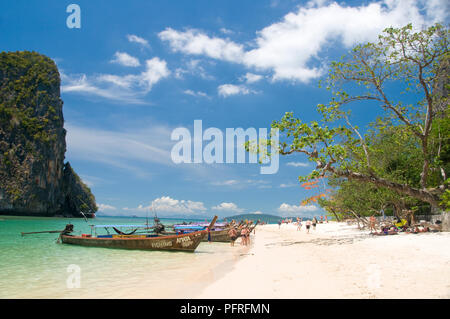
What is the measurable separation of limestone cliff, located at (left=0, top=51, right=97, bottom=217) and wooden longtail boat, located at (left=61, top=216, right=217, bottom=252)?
185ft

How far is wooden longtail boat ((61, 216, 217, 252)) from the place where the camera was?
15.3 m

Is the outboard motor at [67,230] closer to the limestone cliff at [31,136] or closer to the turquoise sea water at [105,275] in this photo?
the turquoise sea water at [105,275]

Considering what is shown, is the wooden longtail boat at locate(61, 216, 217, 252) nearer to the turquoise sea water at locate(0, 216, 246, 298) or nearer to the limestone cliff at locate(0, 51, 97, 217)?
the turquoise sea water at locate(0, 216, 246, 298)

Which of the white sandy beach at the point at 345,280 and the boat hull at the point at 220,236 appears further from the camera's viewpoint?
the boat hull at the point at 220,236

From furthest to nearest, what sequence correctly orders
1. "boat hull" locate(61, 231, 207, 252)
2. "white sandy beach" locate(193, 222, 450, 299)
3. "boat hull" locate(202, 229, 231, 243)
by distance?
"boat hull" locate(202, 229, 231, 243) → "boat hull" locate(61, 231, 207, 252) → "white sandy beach" locate(193, 222, 450, 299)

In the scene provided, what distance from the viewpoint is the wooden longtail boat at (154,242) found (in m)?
15.3

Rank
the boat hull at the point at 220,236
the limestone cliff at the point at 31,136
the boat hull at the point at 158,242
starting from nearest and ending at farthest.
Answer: the boat hull at the point at 158,242 → the boat hull at the point at 220,236 → the limestone cliff at the point at 31,136

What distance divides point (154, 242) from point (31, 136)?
220ft

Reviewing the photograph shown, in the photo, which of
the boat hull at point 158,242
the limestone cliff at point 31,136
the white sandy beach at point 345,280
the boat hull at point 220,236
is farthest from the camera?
the limestone cliff at point 31,136

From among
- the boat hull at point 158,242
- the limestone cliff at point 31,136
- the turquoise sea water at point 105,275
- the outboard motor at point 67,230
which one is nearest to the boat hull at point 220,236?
the boat hull at point 158,242

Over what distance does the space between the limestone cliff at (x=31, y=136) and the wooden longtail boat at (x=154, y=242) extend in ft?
185

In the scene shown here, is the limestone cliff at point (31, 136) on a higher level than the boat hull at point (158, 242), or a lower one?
higher

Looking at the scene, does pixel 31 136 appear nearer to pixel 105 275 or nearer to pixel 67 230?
pixel 67 230

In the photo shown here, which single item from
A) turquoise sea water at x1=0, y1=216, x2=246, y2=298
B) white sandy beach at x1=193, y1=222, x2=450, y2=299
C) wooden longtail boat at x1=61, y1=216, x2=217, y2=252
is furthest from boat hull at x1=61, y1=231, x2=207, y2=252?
white sandy beach at x1=193, y1=222, x2=450, y2=299
